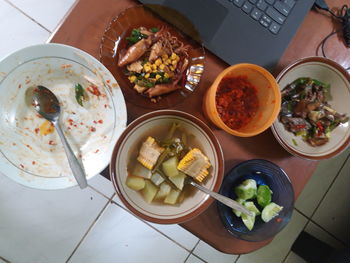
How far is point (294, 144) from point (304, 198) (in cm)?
84

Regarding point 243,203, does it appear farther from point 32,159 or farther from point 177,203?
point 32,159

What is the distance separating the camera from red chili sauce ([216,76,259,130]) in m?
0.76

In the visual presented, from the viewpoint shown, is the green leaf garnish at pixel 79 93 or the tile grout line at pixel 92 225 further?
the tile grout line at pixel 92 225

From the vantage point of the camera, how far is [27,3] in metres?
1.27

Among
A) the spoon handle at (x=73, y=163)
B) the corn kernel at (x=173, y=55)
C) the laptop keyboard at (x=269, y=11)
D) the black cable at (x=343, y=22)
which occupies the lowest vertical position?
the spoon handle at (x=73, y=163)

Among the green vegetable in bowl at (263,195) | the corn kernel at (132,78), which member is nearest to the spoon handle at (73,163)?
the corn kernel at (132,78)

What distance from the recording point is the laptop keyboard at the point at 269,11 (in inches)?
30.8

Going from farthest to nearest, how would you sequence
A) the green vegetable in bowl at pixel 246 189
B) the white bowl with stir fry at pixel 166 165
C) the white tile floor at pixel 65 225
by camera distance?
the white tile floor at pixel 65 225 < the green vegetable in bowl at pixel 246 189 < the white bowl with stir fry at pixel 166 165

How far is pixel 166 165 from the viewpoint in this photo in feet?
2.38

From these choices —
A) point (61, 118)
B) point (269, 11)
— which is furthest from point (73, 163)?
point (269, 11)

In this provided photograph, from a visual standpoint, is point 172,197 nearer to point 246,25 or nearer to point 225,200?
point 225,200

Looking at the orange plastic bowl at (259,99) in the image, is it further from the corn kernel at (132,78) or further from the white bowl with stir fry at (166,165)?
the corn kernel at (132,78)

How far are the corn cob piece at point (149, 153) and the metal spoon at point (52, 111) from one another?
143 mm

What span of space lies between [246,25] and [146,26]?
0.25m
